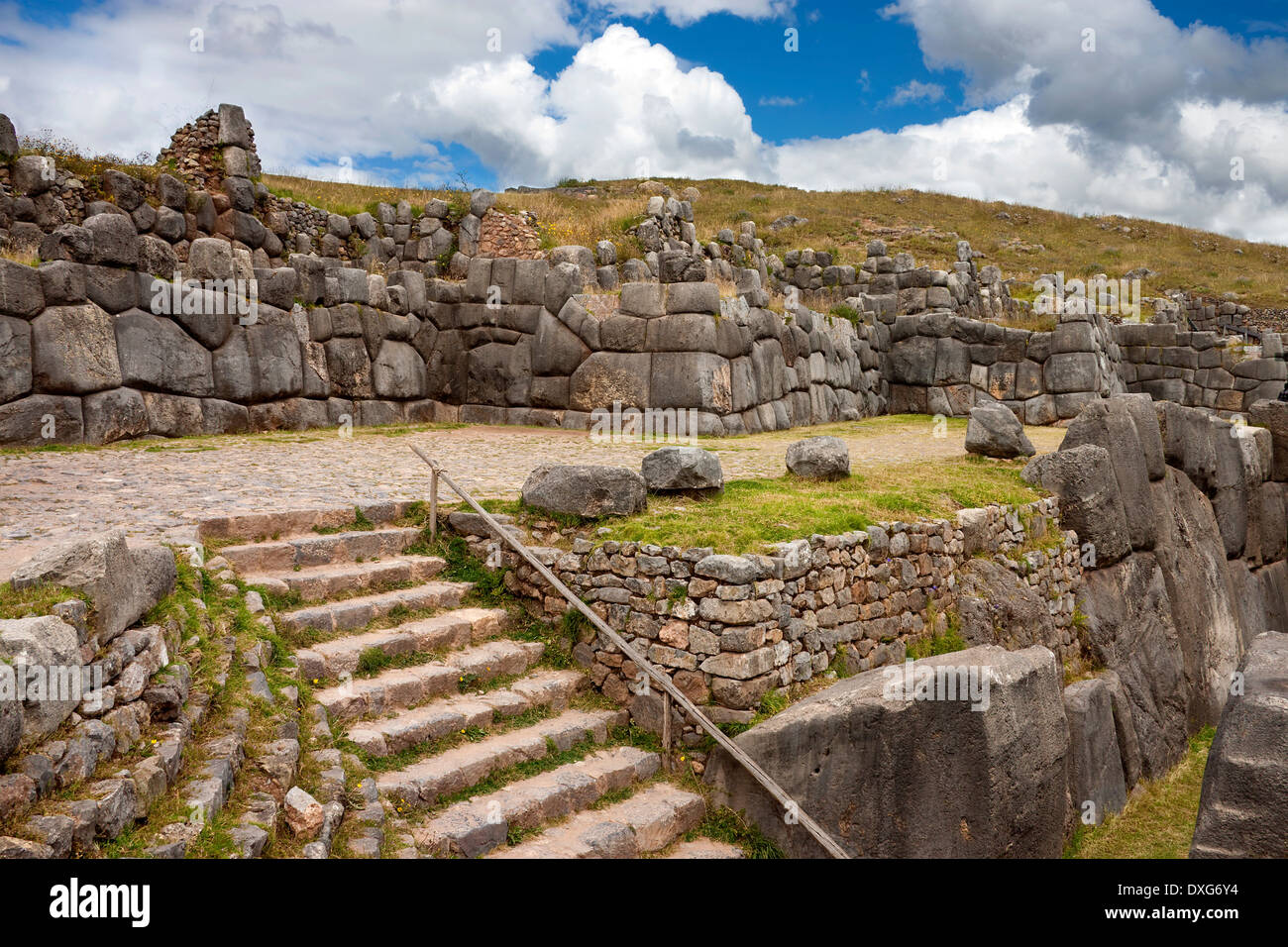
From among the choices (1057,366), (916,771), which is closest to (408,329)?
(916,771)

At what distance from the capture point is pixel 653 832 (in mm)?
6742

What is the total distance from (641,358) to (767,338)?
3.57 meters

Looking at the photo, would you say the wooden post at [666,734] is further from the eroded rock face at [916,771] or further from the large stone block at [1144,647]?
the large stone block at [1144,647]

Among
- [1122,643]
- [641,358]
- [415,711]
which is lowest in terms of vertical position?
[1122,643]

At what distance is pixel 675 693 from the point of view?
23.9 ft

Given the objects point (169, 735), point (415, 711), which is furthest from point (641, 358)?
point (169, 735)

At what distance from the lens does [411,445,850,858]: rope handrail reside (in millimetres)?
6840

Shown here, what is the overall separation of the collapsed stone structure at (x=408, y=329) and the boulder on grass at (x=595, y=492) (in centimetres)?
800

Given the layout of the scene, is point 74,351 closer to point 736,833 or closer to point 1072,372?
point 736,833

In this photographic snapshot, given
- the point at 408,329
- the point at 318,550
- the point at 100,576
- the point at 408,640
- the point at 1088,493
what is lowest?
the point at 408,640

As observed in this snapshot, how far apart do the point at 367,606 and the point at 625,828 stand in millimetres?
2848

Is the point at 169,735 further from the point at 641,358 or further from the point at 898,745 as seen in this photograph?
the point at 641,358
